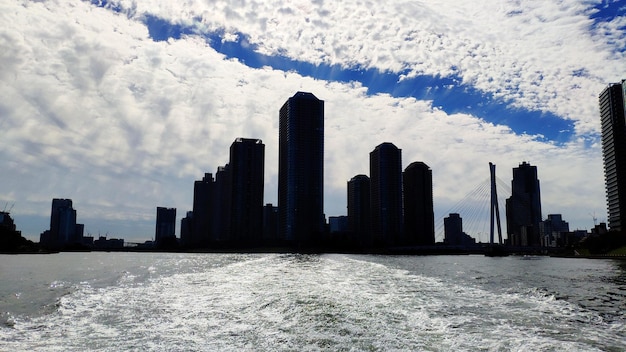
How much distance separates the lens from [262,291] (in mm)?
35188

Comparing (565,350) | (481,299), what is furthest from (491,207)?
(565,350)

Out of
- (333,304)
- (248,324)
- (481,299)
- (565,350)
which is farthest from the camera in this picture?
(481,299)

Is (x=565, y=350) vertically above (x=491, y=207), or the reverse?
(x=491, y=207)

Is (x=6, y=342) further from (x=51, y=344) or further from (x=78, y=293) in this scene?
(x=78, y=293)

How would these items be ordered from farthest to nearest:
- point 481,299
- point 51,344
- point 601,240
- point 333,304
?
point 601,240
point 481,299
point 333,304
point 51,344

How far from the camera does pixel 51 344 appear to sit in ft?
59.9

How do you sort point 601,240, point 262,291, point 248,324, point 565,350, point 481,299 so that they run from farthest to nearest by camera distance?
1. point 601,240
2. point 262,291
3. point 481,299
4. point 248,324
5. point 565,350

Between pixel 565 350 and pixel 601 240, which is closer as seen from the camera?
pixel 565 350

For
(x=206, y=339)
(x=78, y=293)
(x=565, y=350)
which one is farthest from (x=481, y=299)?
(x=78, y=293)

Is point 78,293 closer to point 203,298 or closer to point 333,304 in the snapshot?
point 203,298

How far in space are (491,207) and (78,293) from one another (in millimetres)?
185197

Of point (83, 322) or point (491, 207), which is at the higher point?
point (491, 207)

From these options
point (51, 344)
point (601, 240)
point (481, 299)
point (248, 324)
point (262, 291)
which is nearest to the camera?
point (51, 344)

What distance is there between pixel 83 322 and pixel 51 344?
4786 millimetres
